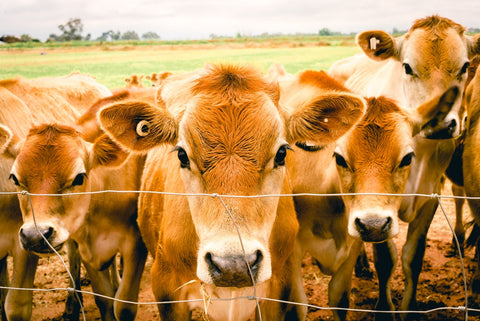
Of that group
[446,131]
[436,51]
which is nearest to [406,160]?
[446,131]

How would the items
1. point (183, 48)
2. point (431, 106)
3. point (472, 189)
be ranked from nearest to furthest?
point (431, 106)
point (472, 189)
point (183, 48)

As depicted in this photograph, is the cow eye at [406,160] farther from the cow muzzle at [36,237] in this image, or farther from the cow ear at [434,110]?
the cow muzzle at [36,237]

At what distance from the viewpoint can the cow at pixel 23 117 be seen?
3629mm

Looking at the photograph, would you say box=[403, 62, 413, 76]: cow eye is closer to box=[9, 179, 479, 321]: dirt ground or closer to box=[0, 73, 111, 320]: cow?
box=[9, 179, 479, 321]: dirt ground

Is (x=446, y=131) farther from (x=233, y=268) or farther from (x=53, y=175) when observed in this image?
(x=53, y=175)

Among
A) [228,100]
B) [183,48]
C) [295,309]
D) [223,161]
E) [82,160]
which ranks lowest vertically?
[295,309]

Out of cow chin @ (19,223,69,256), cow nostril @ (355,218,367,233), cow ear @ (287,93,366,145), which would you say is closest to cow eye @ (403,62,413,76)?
cow ear @ (287,93,366,145)

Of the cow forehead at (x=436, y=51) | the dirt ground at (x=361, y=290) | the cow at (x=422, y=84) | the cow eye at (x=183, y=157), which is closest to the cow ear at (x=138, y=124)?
the cow eye at (x=183, y=157)

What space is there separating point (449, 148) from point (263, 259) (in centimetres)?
292

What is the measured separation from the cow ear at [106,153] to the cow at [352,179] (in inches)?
57.6

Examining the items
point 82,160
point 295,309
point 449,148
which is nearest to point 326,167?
point 295,309

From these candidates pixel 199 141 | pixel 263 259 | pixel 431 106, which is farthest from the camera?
pixel 431 106

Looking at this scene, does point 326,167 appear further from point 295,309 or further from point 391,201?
point 295,309

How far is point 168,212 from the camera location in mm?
2840
